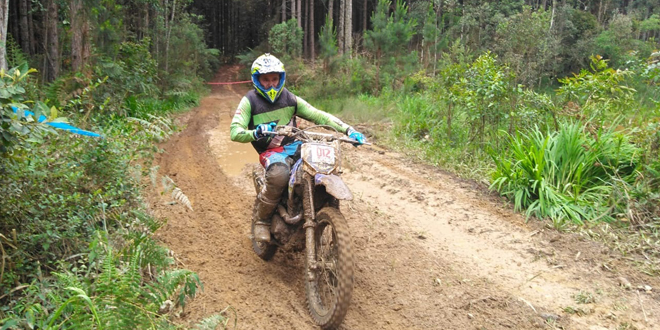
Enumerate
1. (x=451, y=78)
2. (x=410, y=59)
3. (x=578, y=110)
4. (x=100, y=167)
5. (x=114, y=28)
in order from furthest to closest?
(x=410, y=59) → (x=114, y=28) → (x=451, y=78) → (x=578, y=110) → (x=100, y=167)

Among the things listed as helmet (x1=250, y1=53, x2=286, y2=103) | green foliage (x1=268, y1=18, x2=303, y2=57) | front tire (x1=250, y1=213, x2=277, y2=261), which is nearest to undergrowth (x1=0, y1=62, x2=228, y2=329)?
front tire (x1=250, y1=213, x2=277, y2=261)

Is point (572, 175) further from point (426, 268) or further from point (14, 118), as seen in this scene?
point (14, 118)

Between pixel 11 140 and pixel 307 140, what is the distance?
221 centimetres

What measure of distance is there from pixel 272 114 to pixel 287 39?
20.3m

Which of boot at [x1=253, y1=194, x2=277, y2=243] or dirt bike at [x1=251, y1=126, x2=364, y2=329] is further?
boot at [x1=253, y1=194, x2=277, y2=243]

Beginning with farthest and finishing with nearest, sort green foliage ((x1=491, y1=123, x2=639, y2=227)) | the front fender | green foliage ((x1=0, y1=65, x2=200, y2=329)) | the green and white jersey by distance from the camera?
green foliage ((x1=491, y1=123, x2=639, y2=227)) → the green and white jersey → the front fender → green foliage ((x1=0, y1=65, x2=200, y2=329))

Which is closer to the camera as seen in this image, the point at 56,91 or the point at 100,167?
the point at 100,167

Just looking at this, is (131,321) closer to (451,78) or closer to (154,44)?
(451,78)

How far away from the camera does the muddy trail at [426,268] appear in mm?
3740

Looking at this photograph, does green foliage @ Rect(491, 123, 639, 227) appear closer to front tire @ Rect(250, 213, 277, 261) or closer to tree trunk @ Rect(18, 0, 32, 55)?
front tire @ Rect(250, 213, 277, 261)

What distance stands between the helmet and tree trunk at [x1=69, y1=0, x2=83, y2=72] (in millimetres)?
6887

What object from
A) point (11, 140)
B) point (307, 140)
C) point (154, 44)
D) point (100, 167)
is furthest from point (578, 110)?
point (154, 44)

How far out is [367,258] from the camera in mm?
4824

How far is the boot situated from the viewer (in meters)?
4.44
